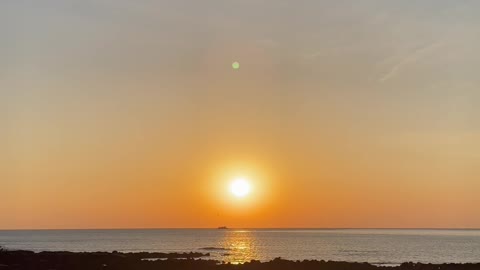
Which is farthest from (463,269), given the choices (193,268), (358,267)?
(193,268)

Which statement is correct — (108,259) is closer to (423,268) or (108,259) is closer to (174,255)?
(174,255)

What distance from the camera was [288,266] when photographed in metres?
55.6

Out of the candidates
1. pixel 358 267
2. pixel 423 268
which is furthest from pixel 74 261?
pixel 423 268

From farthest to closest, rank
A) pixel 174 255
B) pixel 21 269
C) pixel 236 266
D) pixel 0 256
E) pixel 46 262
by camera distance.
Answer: pixel 174 255, pixel 0 256, pixel 46 262, pixel 236 266, pixel 21 269

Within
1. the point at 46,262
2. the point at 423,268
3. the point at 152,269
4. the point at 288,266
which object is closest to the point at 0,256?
the point at 46,262

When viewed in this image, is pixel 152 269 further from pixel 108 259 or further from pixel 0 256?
pixel 0 256

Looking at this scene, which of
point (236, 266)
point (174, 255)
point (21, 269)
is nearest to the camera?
point (21, 269)

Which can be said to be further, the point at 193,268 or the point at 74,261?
the point at 74,261

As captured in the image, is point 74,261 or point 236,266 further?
point 74,261

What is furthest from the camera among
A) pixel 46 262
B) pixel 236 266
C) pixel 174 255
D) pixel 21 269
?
pixel 174 255

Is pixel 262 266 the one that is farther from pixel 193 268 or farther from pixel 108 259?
pixel 108 259

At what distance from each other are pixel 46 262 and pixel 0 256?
945 cm

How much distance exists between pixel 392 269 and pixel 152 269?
71.8 feet

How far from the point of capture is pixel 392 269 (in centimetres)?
5628
